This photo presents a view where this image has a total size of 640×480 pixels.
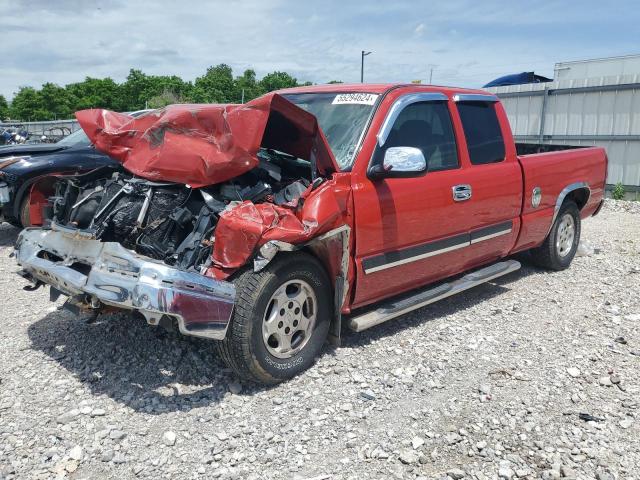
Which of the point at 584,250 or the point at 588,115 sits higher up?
the point at 588,115

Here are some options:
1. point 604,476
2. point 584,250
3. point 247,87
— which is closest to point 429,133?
point 604,476

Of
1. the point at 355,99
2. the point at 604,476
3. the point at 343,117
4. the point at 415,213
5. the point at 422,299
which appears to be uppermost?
the point at 355,99

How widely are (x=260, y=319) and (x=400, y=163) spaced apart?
143 cm

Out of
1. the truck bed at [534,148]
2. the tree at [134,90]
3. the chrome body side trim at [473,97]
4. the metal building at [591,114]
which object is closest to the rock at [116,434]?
the chrome body side trim at [473,97]

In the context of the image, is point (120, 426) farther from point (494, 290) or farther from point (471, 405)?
point (494, 290)

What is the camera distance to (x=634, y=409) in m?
3.50

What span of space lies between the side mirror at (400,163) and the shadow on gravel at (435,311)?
132cm

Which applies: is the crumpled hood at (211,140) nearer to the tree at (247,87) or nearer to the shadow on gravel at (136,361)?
the shadow on gravel at (136,361)

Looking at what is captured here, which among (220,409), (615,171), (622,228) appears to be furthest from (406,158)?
(615,171)

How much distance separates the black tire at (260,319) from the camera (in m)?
3.32

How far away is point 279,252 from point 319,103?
1.58 metres

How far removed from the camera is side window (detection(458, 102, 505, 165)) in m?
4.87

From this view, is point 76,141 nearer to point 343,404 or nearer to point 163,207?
point 163,207

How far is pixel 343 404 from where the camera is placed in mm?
3479
